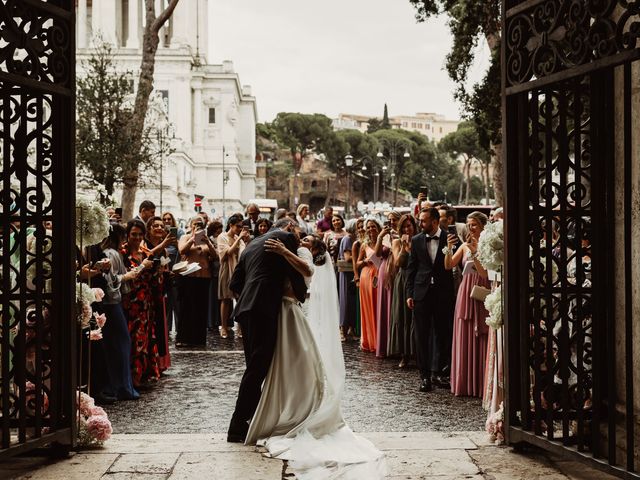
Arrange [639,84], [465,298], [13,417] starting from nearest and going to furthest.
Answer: [639,84]
[13,417]
[465,298]

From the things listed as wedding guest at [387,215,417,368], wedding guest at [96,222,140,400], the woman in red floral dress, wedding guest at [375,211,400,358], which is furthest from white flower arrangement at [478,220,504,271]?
wedding guest at [375,211,400,358]

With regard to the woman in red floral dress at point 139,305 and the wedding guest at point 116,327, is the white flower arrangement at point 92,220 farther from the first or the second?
the woman in red floral dress at point 139,305

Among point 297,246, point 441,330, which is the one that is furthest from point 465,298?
point 297,246

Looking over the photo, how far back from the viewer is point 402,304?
1166cm

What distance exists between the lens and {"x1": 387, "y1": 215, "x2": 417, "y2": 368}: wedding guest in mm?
11383

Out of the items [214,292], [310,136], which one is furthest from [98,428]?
[310,136]

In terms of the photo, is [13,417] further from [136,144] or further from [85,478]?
[136,144]

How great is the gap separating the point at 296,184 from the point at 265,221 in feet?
328

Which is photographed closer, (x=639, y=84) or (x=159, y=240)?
(x=639, y=84)

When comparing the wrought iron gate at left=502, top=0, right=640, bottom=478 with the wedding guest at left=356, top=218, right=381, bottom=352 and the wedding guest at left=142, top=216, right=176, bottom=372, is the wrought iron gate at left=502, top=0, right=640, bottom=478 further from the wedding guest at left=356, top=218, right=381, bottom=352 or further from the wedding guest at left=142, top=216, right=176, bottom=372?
the wedding guest at left=356, top=218, right=381, bottom=352

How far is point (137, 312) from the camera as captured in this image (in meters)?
9.80

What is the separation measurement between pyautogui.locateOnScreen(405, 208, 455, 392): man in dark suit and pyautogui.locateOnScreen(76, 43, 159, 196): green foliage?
53.4 feet

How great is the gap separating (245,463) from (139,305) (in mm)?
4041

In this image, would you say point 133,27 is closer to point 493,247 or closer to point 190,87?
point 190,87
